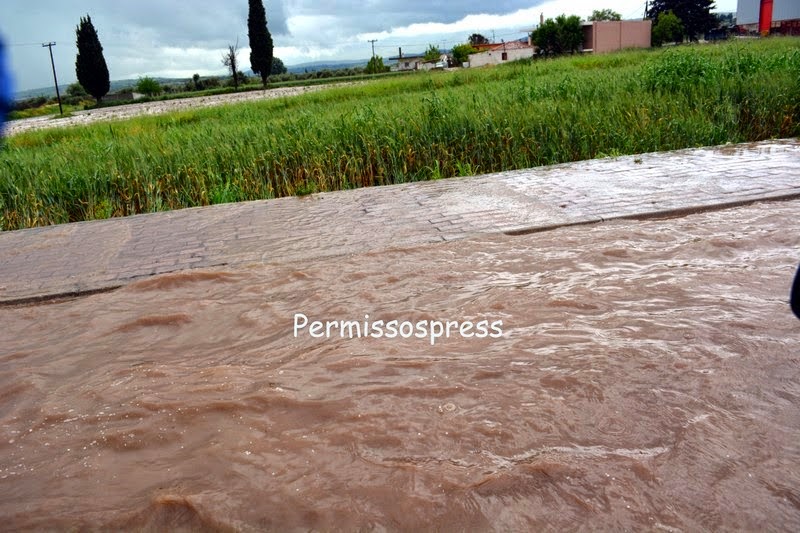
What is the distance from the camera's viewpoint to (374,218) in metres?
5.54

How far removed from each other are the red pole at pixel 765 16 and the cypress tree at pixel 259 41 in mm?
34321

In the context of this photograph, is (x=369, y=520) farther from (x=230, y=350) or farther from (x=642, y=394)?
(x=230, y=350)

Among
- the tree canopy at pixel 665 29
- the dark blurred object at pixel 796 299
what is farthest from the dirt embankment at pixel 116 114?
the tree canopy at pixel 665 29

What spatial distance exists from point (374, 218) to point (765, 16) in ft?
166

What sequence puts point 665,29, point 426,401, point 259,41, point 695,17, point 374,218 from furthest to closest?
point 695,17, point 665,29, point 259,41, point 374,218, point 426,401

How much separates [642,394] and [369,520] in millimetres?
1279

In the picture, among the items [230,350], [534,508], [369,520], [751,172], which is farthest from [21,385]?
[751,172]

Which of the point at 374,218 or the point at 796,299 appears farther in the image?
the point at 374,218

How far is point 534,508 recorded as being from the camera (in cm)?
210

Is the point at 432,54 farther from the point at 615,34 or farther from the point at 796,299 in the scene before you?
the point at 796,299

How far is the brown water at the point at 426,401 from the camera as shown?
215 cm

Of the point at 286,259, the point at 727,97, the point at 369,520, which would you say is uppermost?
the point at 727,97

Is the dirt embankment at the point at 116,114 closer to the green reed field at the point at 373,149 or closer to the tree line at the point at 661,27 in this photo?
the green reed field at the point at 373,149

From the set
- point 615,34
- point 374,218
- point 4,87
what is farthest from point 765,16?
point 4,87
